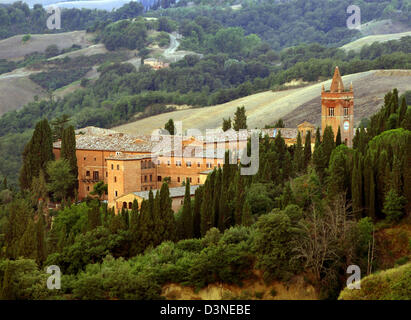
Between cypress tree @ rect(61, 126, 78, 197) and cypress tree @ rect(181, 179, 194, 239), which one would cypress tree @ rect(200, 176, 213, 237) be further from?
cypress tree @ rect(61, 126, 78, 197)

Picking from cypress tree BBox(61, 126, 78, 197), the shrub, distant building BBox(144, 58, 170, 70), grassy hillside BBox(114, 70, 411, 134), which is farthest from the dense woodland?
distant building BBox(144, 58, 170, 70)

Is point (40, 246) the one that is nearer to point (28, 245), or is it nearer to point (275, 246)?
point (28, 245)

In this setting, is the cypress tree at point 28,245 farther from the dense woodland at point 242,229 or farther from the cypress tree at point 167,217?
the cypress tree at point 167,217

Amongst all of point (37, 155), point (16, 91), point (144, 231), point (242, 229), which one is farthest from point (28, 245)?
point (16, 91)

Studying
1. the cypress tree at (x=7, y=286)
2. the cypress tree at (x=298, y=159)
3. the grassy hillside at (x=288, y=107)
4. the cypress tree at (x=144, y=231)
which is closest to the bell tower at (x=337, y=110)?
the cypress tree at (x=298, y=159)
